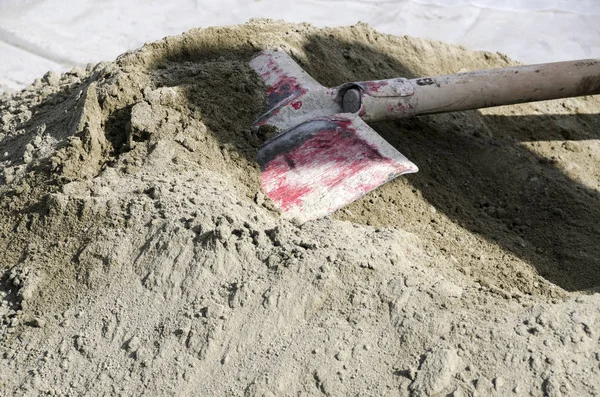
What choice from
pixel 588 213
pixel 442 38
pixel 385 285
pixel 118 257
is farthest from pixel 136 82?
pixel 442 38

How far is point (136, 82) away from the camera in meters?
3.26

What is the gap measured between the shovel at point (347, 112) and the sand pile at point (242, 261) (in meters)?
0.09

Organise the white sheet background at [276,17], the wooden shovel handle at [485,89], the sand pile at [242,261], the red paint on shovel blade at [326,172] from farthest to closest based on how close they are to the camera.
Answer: the white sheet background at [276,17]
the wooden shovel handle at [485,89]
the red paint on shovel blade at [326,172]
the sand pile at [242,261]

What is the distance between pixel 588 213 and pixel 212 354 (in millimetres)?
2005

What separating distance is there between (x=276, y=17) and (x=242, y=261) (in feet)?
11.0

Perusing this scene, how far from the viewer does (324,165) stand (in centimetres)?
302

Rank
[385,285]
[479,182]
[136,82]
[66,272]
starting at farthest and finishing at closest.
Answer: [479,182]
[136,82]
[66,272]
[385,285]

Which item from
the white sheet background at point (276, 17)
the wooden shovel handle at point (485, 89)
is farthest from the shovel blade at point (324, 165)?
the white sheet background at point (276, 17)

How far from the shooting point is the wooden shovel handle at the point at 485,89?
332cm

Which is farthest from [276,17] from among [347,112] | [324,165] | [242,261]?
[242,261]

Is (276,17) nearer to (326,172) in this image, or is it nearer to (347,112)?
(347,112)

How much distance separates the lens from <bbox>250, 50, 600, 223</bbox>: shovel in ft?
9.63

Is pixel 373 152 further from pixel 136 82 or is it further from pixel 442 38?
pixel 442 38

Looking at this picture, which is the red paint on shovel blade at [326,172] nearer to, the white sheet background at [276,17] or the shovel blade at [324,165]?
the shovel blade at [324,165]
